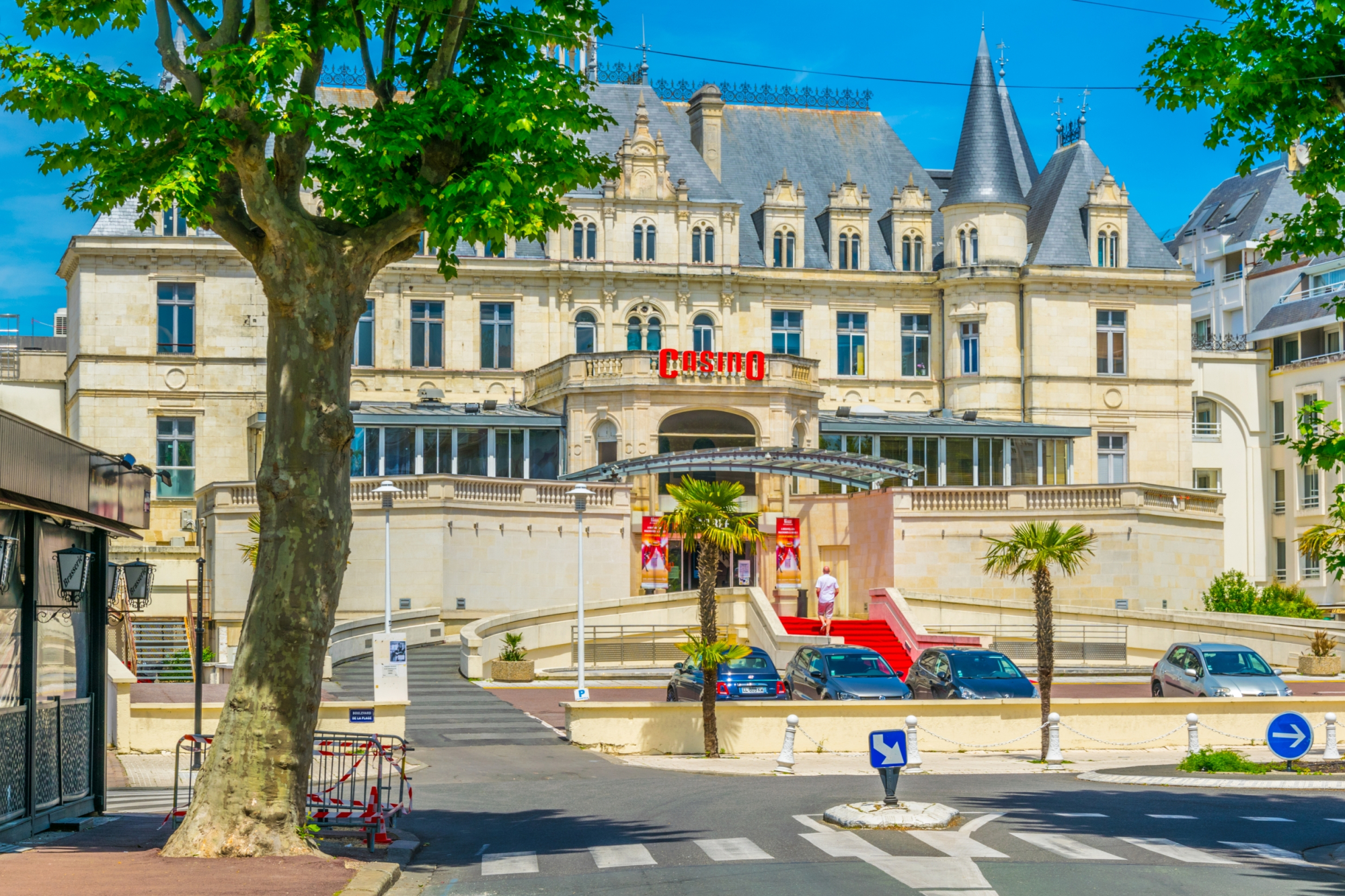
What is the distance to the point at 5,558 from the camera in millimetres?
13961

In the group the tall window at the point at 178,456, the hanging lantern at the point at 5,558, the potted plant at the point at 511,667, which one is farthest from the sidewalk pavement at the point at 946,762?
the tall window at the point at 178,456

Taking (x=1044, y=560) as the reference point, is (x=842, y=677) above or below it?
below

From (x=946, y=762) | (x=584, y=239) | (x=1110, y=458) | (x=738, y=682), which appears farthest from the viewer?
(x=1110, y=458)

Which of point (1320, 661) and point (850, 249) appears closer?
point (1320, 661)

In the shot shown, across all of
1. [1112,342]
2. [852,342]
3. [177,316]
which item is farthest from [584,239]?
[1112,342]

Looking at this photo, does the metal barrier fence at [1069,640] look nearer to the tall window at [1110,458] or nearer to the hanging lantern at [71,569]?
the tall window at [1110,458]

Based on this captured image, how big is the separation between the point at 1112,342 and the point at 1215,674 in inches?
1180

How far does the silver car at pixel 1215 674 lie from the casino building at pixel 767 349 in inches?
576

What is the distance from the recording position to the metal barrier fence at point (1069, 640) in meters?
41.3

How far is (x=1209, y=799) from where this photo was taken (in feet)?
67.0

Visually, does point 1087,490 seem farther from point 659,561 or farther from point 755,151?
point 755,151

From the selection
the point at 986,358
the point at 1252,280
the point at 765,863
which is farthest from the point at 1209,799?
the point at 1252,280

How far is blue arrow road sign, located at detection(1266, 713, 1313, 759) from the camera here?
23.0m

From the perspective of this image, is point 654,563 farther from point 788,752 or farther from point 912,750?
point 912,750
